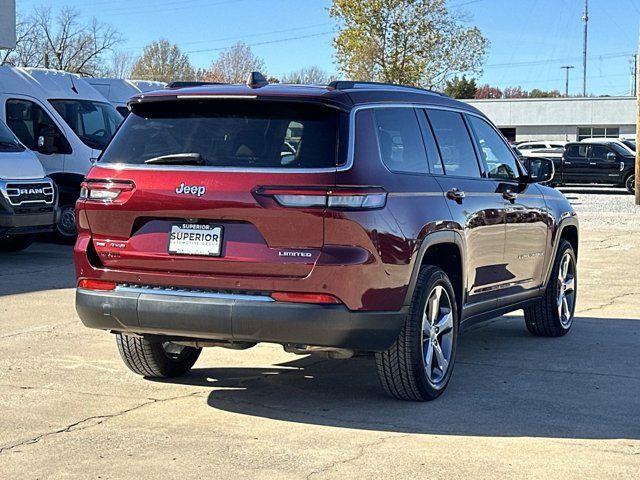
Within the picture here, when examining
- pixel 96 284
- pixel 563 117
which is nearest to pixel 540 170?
pixel 96 284

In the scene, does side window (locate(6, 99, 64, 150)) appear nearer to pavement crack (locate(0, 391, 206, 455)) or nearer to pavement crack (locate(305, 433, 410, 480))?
pavement crack (locate(0, 391, 206, 455))

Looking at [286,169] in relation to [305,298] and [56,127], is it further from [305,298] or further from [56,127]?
[56,127]

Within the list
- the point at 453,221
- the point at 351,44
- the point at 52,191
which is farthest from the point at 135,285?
the point at 351,44

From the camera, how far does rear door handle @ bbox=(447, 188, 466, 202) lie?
6.93 metres

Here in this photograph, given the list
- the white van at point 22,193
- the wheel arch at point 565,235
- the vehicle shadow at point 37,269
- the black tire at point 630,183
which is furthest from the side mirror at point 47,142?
the black tire at point 630,183

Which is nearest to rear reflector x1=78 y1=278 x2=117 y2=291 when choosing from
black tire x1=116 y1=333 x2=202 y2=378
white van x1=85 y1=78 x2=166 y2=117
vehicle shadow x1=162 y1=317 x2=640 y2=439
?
black tire x1=116 y1=333 x2=202 y2=378

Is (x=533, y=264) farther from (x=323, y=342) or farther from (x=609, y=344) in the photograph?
(x=323, y=342)

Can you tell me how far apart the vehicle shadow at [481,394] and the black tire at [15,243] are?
28.5 feet

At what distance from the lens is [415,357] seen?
637 cm

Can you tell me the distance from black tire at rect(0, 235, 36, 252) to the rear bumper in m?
9.95

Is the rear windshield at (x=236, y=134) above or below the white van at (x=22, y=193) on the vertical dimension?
above

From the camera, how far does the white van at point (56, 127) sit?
54.6ft

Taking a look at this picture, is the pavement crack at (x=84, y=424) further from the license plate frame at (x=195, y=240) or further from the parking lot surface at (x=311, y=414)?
the license plate frame at (x=195, y=240)

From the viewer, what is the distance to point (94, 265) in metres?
6.35
